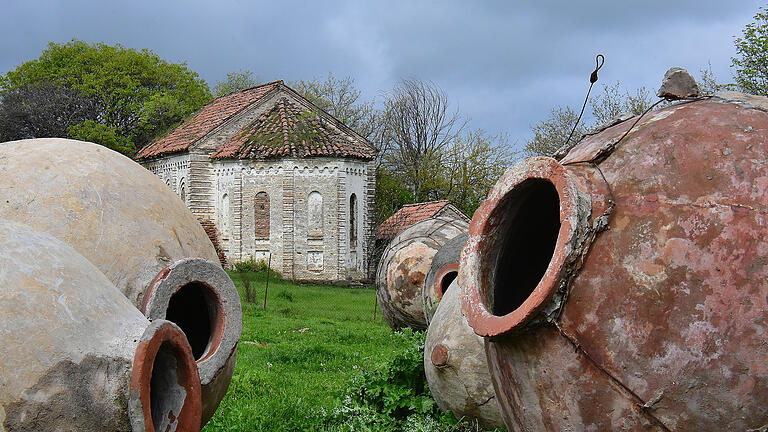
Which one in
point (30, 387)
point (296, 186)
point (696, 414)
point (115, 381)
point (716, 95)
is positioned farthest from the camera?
point (296, 186)

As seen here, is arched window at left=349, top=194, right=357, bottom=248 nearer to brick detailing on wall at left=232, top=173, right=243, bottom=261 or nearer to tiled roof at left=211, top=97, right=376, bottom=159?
tiled roof at left=211, top=97, right=376, bottom=159

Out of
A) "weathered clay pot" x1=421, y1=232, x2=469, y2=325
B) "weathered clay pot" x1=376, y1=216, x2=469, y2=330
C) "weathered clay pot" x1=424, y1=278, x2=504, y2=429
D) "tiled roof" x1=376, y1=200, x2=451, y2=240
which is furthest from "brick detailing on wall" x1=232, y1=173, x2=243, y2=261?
"weathered clay pot" x1=424, y1=278, x2=504, y2=429

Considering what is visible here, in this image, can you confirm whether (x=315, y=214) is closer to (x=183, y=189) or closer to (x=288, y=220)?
(x=288, y=220)

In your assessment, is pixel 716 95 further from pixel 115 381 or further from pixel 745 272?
pixel 115 381

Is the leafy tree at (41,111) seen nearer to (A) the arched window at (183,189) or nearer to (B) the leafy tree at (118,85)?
(B) the leafy tree at (118,85)

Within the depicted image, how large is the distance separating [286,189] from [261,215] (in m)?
1.36

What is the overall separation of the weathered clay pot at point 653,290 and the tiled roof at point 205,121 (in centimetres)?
2338

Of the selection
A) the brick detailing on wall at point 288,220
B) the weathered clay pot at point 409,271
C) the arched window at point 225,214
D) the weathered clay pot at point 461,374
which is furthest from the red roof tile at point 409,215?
the weathered clay pot at point 461,374

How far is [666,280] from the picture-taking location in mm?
2906

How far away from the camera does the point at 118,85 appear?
1511 inches

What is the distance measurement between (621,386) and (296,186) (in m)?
21.5

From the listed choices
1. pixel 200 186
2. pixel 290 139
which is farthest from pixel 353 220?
pixel 200 186

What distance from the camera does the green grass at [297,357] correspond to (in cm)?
640

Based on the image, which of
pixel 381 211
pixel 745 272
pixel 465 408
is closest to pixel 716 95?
pixel 745 272
